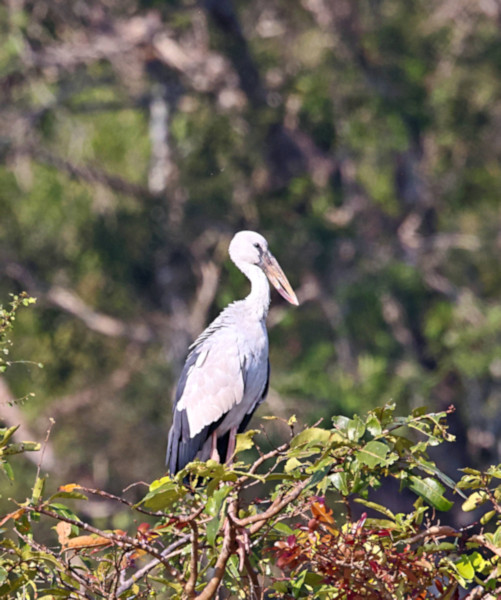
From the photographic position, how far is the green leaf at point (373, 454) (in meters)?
2.59

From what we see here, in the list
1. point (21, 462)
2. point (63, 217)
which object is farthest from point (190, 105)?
point (21, 462)

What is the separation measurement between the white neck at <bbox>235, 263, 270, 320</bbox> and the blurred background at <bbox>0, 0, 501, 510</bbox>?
586 cm

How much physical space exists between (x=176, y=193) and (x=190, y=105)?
1106mm

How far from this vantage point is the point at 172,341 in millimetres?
11688

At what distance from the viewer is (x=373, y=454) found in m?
2.62

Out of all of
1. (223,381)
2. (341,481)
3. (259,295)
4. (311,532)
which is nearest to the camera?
(341,481)

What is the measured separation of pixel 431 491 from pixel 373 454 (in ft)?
0.72

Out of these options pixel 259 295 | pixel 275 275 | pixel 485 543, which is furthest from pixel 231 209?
pixel 485 543

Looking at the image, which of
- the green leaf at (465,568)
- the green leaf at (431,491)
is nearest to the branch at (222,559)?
the green leaf at (431,491)

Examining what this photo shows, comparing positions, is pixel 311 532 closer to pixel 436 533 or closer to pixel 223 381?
pixel 436 533

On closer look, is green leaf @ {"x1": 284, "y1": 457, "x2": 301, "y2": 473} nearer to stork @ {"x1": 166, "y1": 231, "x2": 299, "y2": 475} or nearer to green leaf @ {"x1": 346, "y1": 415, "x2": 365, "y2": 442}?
green leaf @ {"x1": 346, "y1": 415, "x2": 365, "y2": 442}

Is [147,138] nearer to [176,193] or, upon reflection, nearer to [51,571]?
[176,193]

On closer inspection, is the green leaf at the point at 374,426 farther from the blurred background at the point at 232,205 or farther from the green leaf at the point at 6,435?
the blurred background at the point at 232,205

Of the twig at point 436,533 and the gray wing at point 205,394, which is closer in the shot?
the twig at point 436,533
